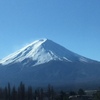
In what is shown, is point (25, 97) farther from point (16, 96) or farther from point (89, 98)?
point (89, 98)

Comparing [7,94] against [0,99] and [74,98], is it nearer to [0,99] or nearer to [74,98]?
[0,99]

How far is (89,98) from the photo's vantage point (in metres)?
85.4

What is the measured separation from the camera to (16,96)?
6738 cm

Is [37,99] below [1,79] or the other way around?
below

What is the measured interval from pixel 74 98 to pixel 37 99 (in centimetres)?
1204

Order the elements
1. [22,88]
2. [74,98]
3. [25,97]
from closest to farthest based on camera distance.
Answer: [22,88]
[25,97]
[74,98]

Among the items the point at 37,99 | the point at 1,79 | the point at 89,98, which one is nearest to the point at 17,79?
the point at 1,79

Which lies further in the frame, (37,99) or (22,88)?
(37,99)

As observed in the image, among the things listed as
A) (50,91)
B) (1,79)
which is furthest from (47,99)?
(1,79)

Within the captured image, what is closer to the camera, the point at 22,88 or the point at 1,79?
the point at 22,88

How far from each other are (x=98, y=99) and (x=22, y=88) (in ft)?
37.9

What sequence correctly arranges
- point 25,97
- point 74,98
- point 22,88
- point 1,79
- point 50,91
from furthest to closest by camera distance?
point 1,79 → point 74,98 → point 50,91 → point 25,97 → point 22,88

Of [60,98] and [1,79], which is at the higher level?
[1,79]

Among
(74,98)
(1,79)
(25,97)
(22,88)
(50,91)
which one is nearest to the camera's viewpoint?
(22,88)
